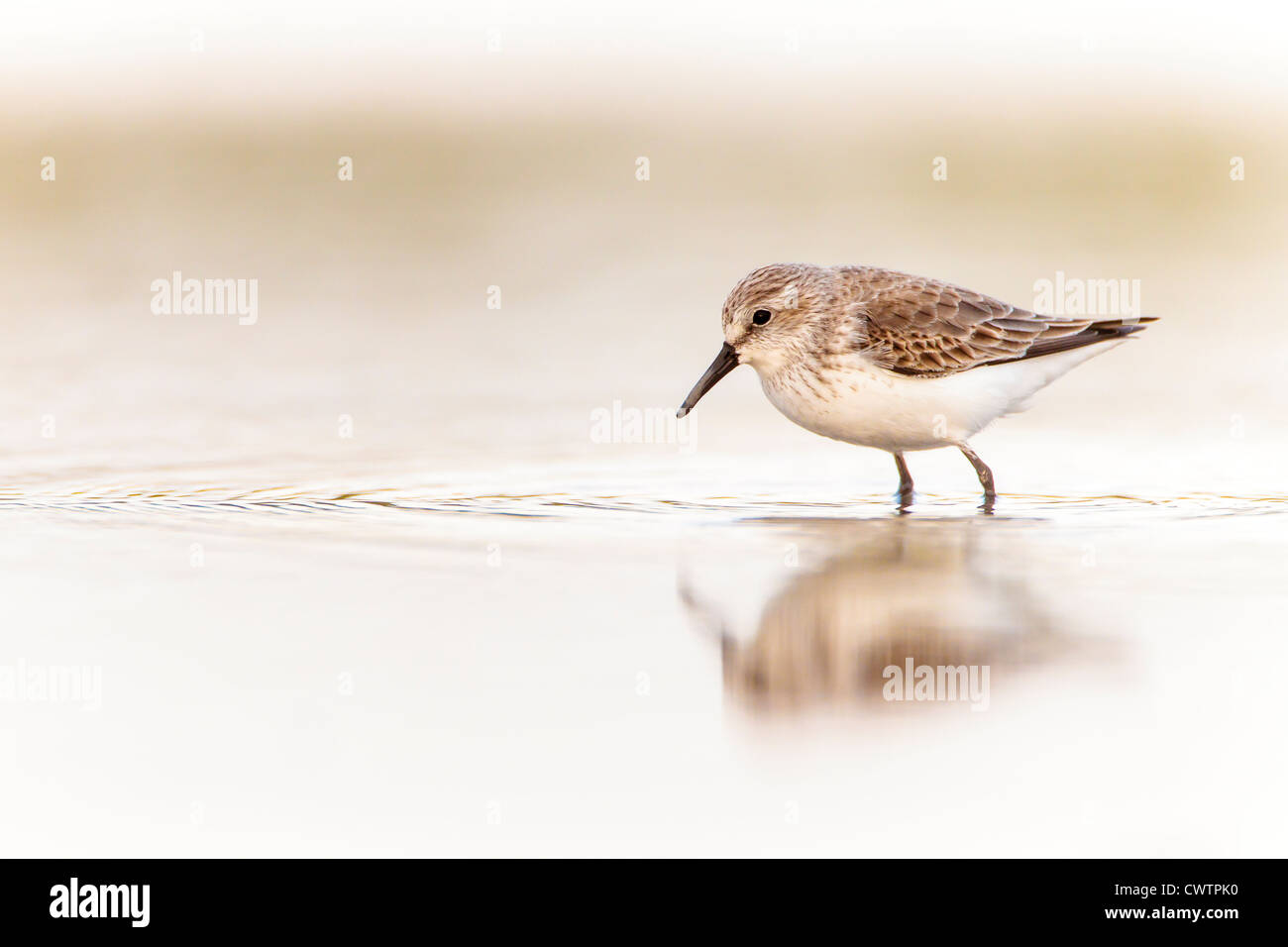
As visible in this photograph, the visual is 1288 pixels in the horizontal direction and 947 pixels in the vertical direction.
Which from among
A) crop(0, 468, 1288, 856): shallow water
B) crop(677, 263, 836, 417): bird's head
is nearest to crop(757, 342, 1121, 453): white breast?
crop(677, 263, 836, 417): bird's head

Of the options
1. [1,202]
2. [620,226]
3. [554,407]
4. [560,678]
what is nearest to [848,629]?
[560,678]

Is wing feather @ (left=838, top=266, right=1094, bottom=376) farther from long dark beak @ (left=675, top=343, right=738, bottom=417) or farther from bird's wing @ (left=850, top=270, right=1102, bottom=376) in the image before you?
long dark beak @ (left=675, top=343, right=738, bottom=417)

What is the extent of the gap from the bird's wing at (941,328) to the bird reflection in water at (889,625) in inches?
56.7

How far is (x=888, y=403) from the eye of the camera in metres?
8.41

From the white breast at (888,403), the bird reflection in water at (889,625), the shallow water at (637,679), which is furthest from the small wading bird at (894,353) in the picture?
the bird reflection in water at (889,625)

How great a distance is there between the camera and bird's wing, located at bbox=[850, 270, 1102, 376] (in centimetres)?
862

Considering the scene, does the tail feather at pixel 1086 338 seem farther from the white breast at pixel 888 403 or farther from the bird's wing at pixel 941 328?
the white breast at pixel 888 403

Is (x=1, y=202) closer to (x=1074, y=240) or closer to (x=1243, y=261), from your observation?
(x=1074, y=240)

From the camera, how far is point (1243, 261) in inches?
661

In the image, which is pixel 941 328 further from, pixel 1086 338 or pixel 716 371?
pixel 716 371

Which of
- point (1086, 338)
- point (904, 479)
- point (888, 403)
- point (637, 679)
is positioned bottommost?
point (637, 679)

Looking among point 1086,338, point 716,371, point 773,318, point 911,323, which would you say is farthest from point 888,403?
point 1086,338

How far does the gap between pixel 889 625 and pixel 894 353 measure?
9.33 ft

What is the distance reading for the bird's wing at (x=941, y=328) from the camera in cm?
862
